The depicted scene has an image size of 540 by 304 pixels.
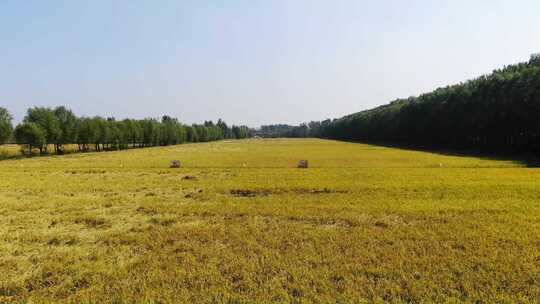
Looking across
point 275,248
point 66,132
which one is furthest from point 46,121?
point 275,248

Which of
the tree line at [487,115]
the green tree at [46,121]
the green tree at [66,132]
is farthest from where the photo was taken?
the green tree at [66,132]

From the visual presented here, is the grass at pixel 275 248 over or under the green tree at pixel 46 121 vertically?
under

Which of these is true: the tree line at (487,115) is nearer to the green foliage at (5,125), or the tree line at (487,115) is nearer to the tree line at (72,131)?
the tree line at (72,131)

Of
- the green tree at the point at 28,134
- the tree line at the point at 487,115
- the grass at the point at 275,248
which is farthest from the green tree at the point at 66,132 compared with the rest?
the tree line at the point at 487,115

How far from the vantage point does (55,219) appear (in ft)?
37.6

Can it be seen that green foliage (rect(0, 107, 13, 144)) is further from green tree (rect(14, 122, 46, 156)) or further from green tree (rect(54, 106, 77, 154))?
green tree (rect(54, 106, 77, 154))

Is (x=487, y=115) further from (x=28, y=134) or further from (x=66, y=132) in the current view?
(x=66, y=132)

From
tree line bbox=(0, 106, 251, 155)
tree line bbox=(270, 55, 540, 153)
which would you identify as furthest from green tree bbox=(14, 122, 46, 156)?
tree line bbox=(270, 55, 540, 153)

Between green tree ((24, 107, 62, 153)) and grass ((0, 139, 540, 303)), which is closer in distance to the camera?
grass ((0, 139, 540, 303))

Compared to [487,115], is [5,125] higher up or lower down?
higher up

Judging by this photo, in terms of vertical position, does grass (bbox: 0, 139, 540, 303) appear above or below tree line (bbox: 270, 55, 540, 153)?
below

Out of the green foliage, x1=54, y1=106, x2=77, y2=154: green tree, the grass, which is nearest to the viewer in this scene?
the grass

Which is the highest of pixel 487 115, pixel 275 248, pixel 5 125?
pixel 5 125

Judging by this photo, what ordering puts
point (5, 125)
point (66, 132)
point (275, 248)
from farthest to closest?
1. point (66, 132)
2. point (5, 125)
3. point (275, 248)
